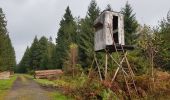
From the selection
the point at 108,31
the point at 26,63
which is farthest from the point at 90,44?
the point at 26,63

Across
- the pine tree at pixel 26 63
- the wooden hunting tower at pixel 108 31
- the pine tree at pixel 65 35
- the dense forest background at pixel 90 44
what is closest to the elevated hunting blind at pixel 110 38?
the wooden hunting tower at pixel 108 31

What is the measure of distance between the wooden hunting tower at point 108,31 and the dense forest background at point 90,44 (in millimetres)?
2699

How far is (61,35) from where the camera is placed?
75.7 meters

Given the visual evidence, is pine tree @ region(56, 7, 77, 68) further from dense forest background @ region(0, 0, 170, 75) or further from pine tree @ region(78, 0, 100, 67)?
pine tree @ region(78, 0, 100, 67)

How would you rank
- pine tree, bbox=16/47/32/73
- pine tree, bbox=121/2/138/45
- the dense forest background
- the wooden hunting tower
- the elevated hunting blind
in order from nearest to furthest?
the elevated hunting blind, the wooden hunting tower, the dense forest background, pine tree, bbox=121/2/138/45, pine tree, bbox=16/47/32/73

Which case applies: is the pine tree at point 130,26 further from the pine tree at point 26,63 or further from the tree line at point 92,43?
the pine tree at point 26,63

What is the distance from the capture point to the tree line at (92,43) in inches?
1169

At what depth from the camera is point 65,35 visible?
240 ft

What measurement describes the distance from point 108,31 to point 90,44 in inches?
1123

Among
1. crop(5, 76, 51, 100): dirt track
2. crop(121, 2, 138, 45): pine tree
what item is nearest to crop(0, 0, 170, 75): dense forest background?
crop(121, 2, 138, 45): pine tree

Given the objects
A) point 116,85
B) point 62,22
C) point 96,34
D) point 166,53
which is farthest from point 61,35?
point 116,85

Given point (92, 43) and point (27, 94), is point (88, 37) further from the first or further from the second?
point (27, 94)

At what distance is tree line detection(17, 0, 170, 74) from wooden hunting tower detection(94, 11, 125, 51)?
2.68 metres

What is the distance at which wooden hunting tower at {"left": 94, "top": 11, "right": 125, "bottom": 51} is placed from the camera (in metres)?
23.7
